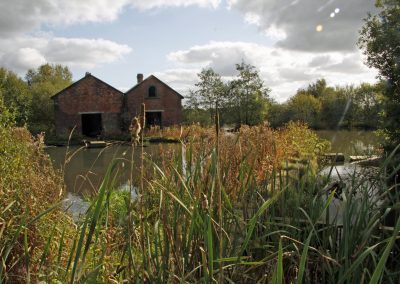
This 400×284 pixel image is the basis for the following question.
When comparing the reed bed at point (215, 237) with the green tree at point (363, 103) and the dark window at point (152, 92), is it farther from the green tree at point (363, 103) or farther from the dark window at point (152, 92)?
the green tree at point (363, 103)

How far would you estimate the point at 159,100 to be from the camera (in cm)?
3347

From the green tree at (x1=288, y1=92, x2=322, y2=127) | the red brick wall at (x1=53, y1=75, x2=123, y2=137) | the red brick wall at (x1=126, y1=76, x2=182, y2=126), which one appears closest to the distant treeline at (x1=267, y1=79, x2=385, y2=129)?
the green tree at (x1=288, y1=92, x2=322, y2=127)

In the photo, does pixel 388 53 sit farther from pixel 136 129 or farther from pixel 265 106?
pixel 265 106

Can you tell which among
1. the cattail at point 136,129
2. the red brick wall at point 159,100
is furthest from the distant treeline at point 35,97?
the cattail at point 136,129

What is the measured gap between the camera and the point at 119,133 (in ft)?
105

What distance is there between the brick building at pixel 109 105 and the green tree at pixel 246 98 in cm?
700

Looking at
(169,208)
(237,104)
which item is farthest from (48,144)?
(169,208)

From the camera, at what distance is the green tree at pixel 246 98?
38281mm

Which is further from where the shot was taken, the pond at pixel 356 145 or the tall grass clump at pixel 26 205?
the pond at pixel 356 145

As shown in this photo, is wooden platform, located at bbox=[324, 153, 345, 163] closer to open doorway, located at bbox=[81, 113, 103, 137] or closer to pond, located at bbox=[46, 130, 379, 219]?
pond, located at bbox=[46, 130, 379, 219]

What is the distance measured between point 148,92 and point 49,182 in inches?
1181

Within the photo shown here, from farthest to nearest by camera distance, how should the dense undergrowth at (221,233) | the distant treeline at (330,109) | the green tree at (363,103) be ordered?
the distant treeline at (330,109), the green tree at (363,103), the dense undergrowth at (221,233)

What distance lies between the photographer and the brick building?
105 feet

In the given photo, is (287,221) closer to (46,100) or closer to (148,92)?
(148,92)
